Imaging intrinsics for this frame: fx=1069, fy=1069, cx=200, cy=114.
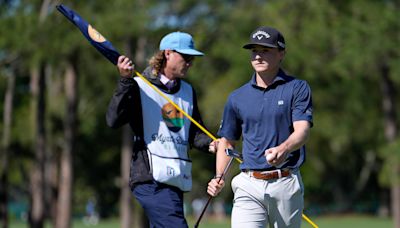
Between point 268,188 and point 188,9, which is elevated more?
point 188,9

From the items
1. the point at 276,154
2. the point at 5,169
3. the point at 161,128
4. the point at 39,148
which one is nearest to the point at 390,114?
the point at 39,148

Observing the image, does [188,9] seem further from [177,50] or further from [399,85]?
[177,50]

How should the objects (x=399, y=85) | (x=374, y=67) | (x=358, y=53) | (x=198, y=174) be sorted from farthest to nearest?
(x=198, y=174), (x=399, y=85), (x=374, y=67), (x=358, y=53)

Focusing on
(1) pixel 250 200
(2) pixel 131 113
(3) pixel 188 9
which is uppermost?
(3) pixel 188 9

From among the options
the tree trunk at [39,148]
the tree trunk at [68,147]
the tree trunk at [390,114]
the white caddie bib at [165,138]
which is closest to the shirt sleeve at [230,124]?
the white caddie bib at [165,138]

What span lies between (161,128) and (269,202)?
57.0 inches

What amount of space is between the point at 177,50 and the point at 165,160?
3.07 feet

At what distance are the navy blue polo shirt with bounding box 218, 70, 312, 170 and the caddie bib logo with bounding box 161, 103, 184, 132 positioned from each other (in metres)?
1.03

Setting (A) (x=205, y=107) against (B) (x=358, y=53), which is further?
(A) (x=205, y=107)

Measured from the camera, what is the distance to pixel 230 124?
8.26 meters

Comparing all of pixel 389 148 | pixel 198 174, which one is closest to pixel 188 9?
pixel 389 148

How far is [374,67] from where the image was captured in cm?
3297

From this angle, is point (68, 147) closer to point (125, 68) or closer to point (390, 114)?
point (390, 114)

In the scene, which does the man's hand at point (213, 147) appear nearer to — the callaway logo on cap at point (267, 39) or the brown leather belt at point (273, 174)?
the brown leather belt at point (273, 174)
